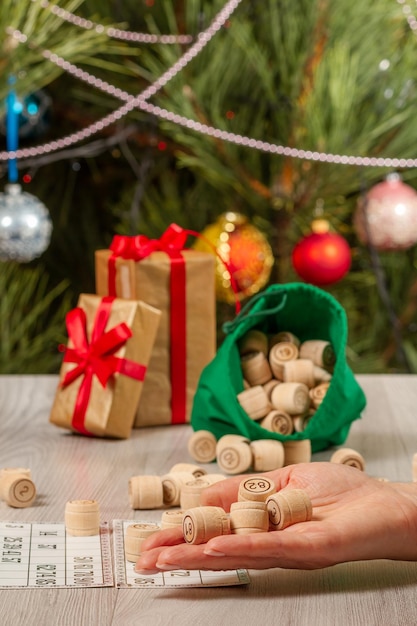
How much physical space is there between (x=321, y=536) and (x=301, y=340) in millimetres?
511

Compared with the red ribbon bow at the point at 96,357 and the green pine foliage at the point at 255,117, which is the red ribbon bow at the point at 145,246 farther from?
the green pine foliage at the point at 255,117

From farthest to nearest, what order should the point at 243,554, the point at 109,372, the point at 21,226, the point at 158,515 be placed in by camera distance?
the point at 21,226 < the point at 109,372 < the point at 158,515 < the point at 243,554

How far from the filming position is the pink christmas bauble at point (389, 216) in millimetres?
2025

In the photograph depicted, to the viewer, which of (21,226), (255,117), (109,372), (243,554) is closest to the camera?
(243,554)

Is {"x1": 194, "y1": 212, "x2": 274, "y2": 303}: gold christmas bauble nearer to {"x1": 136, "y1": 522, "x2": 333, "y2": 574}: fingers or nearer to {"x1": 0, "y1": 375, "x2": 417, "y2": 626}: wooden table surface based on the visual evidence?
{"x1": 0, "y1": 375, "x2": 417, "y2": 626}: wooden table surface

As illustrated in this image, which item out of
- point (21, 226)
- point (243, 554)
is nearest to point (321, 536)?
point (243, 554)

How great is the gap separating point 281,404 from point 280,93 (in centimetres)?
107

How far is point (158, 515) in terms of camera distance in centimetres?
99

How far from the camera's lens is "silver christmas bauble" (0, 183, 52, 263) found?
6.23 feet

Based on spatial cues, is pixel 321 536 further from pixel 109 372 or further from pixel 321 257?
pixel 321 257

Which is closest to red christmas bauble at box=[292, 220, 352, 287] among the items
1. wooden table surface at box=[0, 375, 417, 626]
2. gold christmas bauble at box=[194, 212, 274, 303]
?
gold christmas bauble at box=[194, 212, 274, 303]

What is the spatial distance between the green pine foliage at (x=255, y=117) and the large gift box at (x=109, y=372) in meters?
0.67

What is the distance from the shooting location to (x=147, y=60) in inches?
82.4

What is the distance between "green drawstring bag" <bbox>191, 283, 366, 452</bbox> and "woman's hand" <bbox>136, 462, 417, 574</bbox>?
24cm
